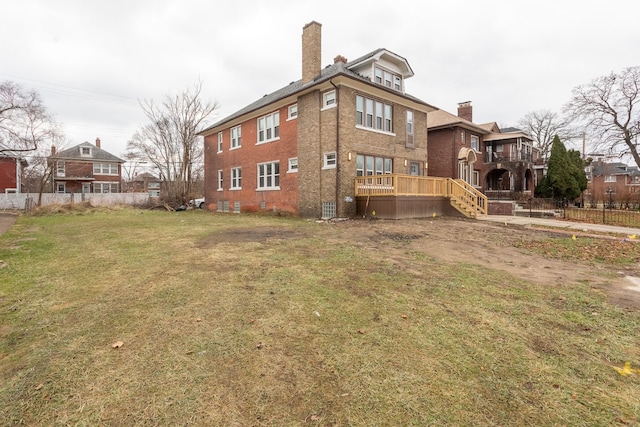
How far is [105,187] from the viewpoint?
47344mm

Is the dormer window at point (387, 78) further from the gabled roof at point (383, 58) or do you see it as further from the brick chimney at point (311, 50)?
the brick chimney at point (311, 50)

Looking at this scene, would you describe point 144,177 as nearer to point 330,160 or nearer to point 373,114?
point 330,160

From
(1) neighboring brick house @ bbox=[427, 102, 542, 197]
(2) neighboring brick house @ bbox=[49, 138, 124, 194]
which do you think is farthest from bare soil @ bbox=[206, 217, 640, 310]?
(2) neighboring brick house @ bbox=[49, 138, 124, 194]

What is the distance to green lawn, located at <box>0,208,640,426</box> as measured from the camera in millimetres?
2178

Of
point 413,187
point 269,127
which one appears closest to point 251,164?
point 269,127

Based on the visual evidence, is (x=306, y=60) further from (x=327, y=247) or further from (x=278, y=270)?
(x=278, y=270)

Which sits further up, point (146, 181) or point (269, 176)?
point (146, 181)

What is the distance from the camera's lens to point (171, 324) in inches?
138

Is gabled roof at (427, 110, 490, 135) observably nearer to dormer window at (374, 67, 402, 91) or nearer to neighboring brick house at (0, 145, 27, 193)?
dormer window at (374, 67, 402, 91)

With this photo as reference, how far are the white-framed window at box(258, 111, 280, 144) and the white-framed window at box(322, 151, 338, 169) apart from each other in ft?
15.8

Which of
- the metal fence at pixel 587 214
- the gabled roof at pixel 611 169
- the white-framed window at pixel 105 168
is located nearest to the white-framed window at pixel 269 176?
the metal fence at pixel 587 214

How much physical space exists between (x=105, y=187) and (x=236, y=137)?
1408 inches

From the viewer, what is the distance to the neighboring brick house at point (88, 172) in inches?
1730

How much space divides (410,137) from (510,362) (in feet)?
59.8
